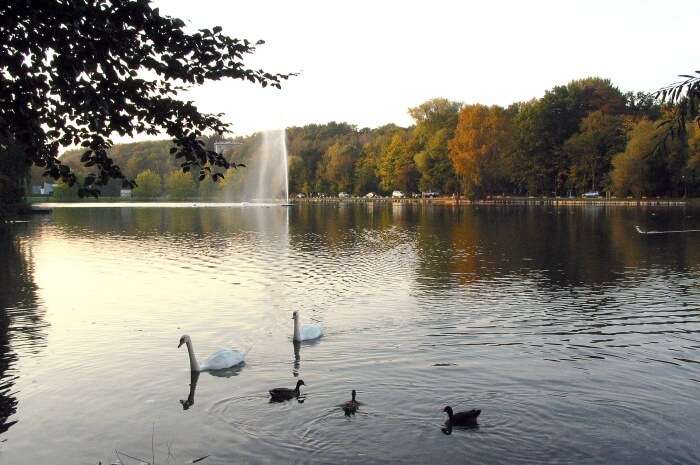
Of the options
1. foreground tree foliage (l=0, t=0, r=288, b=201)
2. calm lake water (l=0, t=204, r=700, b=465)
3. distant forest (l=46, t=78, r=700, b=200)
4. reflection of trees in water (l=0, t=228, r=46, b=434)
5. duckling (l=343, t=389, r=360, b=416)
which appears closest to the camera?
foreground tree foliage (l=0, t=0, r=288, b=201)

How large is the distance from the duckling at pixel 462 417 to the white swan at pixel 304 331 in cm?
694

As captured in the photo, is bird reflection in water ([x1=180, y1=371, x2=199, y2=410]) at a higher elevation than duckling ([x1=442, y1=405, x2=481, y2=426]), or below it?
below

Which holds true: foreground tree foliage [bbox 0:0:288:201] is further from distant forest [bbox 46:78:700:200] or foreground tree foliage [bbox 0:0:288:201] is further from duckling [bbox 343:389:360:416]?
distant forest [bbox 46:78:700:200]

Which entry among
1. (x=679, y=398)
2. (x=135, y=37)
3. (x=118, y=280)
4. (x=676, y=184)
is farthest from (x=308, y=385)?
(x=676, y=184)

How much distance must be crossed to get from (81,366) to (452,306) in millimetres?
12214

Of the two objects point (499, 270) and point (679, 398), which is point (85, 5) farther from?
point (499, 270)

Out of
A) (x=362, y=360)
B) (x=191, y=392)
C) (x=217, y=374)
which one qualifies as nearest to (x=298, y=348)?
(x=362, y=360)

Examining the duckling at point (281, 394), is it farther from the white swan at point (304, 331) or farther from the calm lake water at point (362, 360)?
the white swan at point (304, 331)

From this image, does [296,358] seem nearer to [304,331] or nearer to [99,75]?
[304,331]

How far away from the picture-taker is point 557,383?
1404 centimetres

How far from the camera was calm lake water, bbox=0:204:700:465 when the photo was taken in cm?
1107

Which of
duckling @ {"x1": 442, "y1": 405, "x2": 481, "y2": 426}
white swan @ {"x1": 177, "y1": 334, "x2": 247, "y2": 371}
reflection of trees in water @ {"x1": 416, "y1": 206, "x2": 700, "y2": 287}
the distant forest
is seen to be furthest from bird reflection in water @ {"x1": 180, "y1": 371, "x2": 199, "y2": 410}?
the distant forest

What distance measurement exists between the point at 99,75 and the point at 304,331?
11394 mm

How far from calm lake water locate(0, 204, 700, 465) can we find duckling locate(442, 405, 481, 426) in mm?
185
